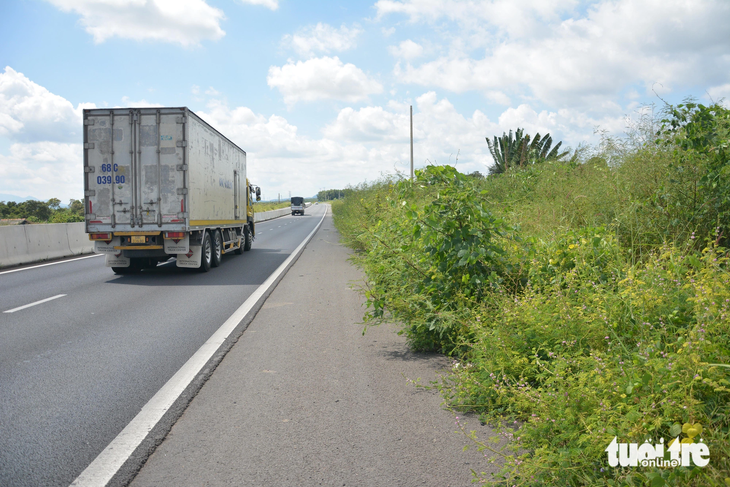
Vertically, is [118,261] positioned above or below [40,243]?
below

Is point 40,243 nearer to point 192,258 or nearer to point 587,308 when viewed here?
point 192,258

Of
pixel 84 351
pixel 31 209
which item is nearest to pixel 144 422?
pixel 84 351

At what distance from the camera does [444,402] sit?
4.21 metres

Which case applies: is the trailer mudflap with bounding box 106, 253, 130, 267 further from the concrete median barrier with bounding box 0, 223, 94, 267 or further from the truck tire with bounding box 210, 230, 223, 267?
the concrete median barrier with bounding box 0, 223, 94, 267

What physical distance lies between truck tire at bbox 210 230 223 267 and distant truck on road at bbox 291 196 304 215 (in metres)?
70.4

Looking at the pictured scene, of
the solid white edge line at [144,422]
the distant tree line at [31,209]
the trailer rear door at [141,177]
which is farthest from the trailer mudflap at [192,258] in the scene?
the distant tree line at [31,209]

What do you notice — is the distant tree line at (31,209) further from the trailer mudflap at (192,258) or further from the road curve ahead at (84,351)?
the road curve ahead at (84,351)

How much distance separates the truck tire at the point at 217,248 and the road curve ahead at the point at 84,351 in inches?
75.8

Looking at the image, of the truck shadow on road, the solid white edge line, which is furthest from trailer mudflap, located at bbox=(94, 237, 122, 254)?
the solid white edge line

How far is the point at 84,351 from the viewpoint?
604 centimetres

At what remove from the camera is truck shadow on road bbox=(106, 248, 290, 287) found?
11625 mm

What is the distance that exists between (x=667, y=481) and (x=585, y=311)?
1957 mm

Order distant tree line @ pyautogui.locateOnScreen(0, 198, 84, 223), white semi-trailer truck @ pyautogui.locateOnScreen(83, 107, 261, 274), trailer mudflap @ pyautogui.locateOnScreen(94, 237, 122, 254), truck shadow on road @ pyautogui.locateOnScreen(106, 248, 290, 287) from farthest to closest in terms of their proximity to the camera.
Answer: distant tree line @ pyautogui.locateOnScreen(0, 198, 84, 223), trailer mudflap @ pyautogui.locateOnScreen(94, 237, 122, 254), white semi-trailer truck @ pyautogui.locateOnScreen(83, 107, 261, 274), truck shadow on road @ pyautogui.locateOnScreen(106, 248, 290, 287)

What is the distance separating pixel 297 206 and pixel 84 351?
266 feet
